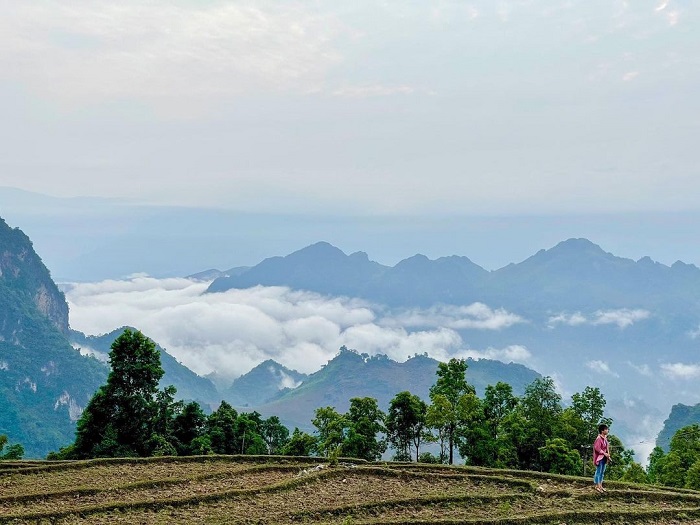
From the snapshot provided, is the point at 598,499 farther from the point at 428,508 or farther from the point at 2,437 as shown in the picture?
the point at 2,437

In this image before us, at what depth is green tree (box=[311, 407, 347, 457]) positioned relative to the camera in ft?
158

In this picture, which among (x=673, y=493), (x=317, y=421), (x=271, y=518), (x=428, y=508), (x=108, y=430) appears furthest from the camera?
(x=317, y=421)

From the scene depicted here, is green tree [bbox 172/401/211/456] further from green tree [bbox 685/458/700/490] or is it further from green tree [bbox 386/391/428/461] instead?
green tree [bbox 685/458/700/490]

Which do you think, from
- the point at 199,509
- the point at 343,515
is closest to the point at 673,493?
the point at 343,515

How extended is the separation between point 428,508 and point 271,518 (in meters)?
5.69

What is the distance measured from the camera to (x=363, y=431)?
159 ft

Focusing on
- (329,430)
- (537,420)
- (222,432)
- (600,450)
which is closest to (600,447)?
(600,450)

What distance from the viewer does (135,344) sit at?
44719 millimetres

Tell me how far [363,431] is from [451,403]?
7.51 meters

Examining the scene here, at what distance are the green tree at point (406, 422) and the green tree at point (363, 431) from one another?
3.22 feet

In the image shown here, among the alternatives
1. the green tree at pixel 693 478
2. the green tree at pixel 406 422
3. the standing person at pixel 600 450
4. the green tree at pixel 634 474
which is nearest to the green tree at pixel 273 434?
the green tree at pixel 406 422

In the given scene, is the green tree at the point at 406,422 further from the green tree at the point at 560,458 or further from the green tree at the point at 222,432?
the green tree at the point at 222,432

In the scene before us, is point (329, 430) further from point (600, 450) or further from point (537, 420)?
point (600, 450)

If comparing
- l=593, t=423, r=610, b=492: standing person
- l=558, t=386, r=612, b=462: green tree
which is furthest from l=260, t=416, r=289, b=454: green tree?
l=593, t=423, r=610, b=492: standing person
